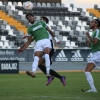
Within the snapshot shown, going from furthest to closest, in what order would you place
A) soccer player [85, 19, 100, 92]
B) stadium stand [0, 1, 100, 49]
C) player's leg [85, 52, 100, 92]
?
stadium stand [0, 1, 100, 49], player's leg [85, 52, 100, 92], soccer player [85, 19, 100, 92]

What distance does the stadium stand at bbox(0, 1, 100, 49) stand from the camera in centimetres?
3897

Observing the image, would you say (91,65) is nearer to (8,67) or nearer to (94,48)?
(94,48)

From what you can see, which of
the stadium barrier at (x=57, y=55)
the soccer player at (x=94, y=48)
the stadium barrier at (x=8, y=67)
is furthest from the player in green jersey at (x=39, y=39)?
the stadium barrier at (x=57, y=55)

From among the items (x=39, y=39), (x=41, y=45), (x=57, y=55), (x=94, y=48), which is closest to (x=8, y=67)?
(x=57, y=55)

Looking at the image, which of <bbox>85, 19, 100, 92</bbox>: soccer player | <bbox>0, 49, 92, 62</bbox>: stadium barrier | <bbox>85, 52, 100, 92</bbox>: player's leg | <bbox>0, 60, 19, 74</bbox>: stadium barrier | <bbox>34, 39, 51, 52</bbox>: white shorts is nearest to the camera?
<bbox>85, 19, 100, 92</bbox>: soccer player

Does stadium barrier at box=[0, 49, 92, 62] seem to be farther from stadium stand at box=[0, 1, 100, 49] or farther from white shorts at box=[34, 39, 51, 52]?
white shorts at box=[34, 39, 51, 52]

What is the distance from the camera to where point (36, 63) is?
1526 cm

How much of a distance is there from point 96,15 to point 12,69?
22808 mm

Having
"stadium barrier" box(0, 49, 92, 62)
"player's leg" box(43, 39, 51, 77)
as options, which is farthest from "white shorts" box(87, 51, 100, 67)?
"stadium barrier" box(0, 49, 92, 62)

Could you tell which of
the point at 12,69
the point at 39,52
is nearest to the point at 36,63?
the point at 39,52

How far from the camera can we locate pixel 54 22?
4406 centimetres

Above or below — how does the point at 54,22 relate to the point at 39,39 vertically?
below

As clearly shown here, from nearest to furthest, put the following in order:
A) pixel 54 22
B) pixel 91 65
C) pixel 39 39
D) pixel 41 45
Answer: pixel 91 65
pixel 41 45
pixel 39 39
pixel 54 22

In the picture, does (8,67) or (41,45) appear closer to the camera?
(41,45)
